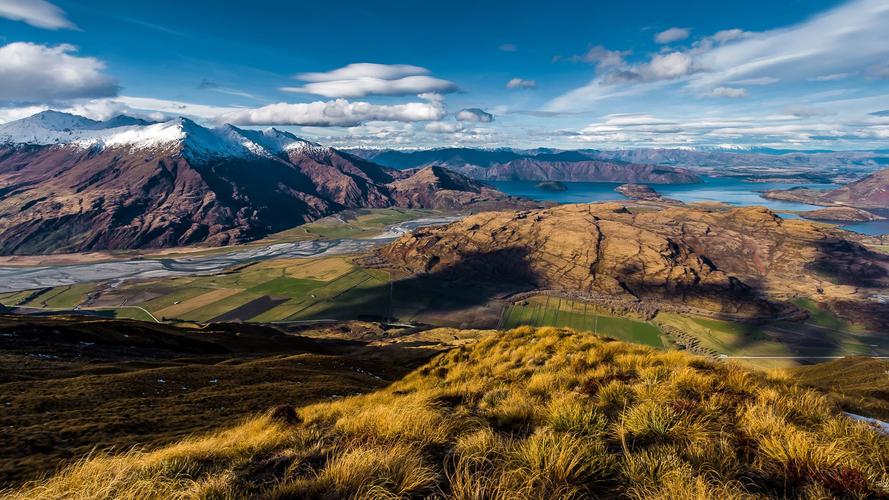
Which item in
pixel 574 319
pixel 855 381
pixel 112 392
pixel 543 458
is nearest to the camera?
pixel 543 458

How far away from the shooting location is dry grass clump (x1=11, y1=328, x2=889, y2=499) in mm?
4668

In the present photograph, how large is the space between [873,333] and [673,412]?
229m

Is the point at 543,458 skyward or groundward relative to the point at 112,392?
skyward

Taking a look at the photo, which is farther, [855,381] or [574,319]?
[574,319]

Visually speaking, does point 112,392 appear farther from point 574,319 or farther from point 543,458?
point 574,319

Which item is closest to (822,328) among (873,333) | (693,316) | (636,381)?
(873,333)

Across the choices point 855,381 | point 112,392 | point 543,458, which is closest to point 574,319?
point 855,381

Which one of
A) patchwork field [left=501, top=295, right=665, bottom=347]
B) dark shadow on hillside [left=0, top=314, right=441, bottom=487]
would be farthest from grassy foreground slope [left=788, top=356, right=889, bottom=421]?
patchwork field [left=501, top=295, right=665, bottom=347]

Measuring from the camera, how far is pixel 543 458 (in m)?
5.12

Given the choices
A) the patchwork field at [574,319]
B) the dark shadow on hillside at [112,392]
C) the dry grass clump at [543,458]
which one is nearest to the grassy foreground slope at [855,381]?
the dry grass clump at [543,458]

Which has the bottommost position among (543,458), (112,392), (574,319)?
(574,319)

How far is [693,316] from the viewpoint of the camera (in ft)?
573

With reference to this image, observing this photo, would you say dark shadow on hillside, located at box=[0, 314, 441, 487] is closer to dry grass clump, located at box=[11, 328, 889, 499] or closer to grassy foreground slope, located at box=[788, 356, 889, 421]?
dry grass clump, located at box=[11, 328, 889, 499]

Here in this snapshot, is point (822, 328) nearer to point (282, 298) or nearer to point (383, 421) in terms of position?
point (383, 421)
